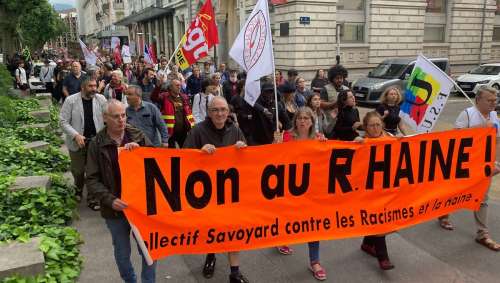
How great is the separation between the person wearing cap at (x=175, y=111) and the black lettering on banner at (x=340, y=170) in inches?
125

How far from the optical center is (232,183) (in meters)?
3.87

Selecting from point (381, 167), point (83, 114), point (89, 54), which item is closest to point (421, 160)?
point (381, 167)

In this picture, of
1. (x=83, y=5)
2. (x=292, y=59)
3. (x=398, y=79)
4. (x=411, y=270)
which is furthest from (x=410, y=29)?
(x=83, y=5)

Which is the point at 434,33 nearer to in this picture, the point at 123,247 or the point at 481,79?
the point at 481,79

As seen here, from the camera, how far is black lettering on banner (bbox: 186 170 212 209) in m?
3.72

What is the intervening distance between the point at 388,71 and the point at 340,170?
1484 centimetres

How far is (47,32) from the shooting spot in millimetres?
69125

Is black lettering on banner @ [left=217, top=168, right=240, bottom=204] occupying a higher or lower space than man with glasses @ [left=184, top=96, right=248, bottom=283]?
lower

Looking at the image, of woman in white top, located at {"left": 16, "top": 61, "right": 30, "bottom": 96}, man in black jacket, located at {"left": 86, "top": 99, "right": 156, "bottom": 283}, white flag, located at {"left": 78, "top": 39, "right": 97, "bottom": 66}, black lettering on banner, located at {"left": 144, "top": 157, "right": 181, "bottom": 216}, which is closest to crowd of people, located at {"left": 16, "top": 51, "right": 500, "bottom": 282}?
man in black jacket, located at {"left": 86, "top": 99, "right": 156, "bottom": 283}

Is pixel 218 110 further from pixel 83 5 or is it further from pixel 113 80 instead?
pixel 83 5

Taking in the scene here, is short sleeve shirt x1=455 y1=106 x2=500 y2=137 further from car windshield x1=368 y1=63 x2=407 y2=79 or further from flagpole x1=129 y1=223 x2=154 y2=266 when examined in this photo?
car windshield x1=368 y1=63 x2=407 y2=79

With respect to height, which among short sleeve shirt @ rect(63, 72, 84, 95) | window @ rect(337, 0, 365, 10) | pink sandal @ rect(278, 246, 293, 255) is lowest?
pink sandal @ rect(278, 246, 293, 255)

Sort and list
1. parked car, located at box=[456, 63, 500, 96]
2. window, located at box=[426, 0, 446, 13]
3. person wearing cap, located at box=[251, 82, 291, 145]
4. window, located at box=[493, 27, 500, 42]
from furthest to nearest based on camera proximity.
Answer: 1. window, located at box=[493, 27, 500, 42]
2. window, located at box=[426, 0, 446, 13]
3. parked car, located at box=[456, 63, 500, 96]
4. person wearing cap, located at box=[251, 82, 291, 145]

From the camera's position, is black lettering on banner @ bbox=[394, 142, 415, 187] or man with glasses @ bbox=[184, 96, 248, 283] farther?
black lettering on banner @ bbox=[394, 142, 415, 187]
